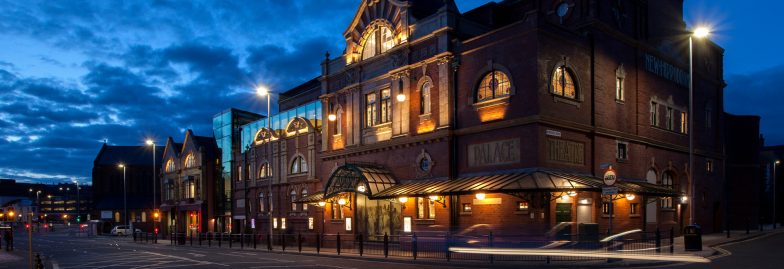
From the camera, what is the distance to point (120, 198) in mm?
117938

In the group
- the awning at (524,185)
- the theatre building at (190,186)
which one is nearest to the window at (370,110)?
the awning at (524,185)

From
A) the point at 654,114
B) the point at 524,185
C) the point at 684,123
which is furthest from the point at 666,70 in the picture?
the point at 524,185

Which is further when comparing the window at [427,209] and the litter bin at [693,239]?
the window at [427,209]

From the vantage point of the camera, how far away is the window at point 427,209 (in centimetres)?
3462

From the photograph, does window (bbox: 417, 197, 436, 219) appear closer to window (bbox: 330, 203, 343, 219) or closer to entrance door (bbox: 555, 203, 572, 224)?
entrance door (bbox: 555, 203, 572, 224)

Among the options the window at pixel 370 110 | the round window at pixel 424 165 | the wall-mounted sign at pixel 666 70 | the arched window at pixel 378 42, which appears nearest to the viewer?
the round window at pixel 424 165

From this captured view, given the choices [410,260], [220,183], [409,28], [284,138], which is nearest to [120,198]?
[220,183]

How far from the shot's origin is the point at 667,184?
39188 mm

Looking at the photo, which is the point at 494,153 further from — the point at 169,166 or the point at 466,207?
the point at 169,166

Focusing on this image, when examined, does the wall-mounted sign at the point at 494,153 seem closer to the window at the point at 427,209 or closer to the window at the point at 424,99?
the window at the point at 427,209

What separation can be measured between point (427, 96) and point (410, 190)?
5.78 meters

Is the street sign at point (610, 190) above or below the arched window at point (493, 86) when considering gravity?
below

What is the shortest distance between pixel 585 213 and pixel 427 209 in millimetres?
8454

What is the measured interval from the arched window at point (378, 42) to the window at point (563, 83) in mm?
11239
